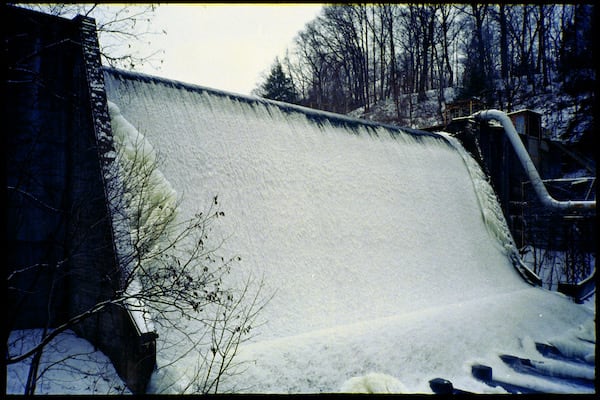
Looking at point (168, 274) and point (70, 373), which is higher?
point (168, 274)

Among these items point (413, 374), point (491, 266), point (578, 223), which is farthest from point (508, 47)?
point (413, 374)

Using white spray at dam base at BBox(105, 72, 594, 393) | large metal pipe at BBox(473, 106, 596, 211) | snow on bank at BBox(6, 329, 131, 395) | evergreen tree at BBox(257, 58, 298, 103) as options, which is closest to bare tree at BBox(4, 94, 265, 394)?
snow on bank at BBox(6, 329, 131, 395)

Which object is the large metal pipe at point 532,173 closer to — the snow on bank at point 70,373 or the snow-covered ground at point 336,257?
the snow-covered ground at point 336,257

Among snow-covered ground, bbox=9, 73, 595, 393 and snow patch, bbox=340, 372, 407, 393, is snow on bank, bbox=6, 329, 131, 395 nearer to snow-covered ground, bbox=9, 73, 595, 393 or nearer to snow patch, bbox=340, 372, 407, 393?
snow-covered ground, bbox=9, 73, 595, 393

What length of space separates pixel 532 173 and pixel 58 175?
444 inches

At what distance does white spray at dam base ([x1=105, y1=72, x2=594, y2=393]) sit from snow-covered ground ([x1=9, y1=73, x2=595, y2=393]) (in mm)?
22

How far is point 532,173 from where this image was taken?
1105cm

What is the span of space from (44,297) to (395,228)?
600 centimetres

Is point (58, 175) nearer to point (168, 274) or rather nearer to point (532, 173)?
point (168, 274)

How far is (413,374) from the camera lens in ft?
15.4

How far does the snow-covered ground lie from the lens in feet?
15.4

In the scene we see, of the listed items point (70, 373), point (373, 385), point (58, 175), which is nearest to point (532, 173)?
point (373, 385)

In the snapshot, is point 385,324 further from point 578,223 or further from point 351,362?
point 578,223

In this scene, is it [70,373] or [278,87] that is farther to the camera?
[278,87]
